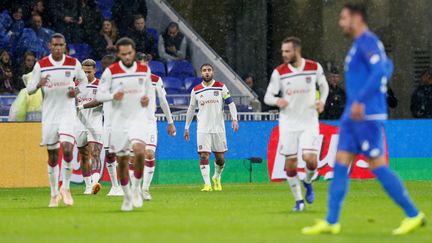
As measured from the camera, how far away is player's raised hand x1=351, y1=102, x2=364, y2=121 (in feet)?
39.1

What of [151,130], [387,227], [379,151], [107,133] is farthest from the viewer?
[107,133]

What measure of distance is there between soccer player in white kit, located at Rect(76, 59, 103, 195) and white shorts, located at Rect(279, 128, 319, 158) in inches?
249

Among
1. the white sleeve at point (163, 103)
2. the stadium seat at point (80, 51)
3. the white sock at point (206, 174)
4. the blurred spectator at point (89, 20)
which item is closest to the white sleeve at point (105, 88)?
the white sleeve at point (163, 103)

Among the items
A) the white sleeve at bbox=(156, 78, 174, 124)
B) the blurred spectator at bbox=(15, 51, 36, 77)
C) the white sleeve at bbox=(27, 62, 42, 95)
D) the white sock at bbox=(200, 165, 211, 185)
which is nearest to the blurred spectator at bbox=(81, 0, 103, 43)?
the blurred spectator at bbox=(15, 51, 36, 77)

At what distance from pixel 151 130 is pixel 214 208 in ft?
10.5

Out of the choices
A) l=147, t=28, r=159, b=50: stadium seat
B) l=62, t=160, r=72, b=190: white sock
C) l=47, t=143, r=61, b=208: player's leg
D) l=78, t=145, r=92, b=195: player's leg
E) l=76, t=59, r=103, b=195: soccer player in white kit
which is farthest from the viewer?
l=147, t=28, r=159, b=50: stadium seat

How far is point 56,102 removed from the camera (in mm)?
17984

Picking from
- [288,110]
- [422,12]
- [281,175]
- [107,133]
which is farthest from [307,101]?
[422,12]

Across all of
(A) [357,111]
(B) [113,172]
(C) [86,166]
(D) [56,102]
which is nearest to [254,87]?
(C) [86,166]

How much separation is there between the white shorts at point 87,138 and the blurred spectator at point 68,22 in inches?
292

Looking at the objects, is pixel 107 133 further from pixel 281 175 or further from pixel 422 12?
pixel 422 12

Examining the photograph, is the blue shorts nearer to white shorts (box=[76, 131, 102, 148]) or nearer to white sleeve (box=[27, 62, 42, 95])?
white sleeve (box=[27, 62, 42, 95])

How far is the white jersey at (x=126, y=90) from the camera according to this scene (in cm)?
1656

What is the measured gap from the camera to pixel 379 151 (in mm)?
12391
